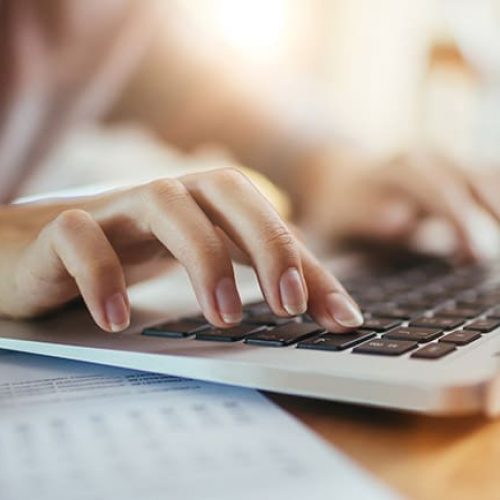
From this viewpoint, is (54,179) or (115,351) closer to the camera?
(115,351)

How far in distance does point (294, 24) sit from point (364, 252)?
1.46 m

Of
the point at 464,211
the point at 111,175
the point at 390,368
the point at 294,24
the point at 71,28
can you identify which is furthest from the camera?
the point at 294,24

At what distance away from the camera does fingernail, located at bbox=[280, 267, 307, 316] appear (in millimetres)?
391

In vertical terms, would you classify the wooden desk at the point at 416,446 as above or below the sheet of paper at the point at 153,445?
below

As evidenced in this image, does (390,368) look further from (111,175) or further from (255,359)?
(111,175)

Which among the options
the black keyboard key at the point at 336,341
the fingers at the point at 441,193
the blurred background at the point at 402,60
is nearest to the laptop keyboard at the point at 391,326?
the black keyboard key at the point at 336,341

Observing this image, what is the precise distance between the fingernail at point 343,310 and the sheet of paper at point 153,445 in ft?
0.20

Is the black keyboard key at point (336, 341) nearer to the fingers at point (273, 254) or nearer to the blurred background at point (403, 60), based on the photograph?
the fingers at point (273, 254)

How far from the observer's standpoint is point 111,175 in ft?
3.37

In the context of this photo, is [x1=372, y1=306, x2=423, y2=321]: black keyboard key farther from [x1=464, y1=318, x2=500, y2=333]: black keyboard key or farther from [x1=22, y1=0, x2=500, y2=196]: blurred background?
[x1=22, y1=0, x2=500, y2=196]: blurred background

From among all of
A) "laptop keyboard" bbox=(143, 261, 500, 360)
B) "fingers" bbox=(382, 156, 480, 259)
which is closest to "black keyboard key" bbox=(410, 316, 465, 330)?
"laptop keyboard" bbox=(143, 261, 500, 360)

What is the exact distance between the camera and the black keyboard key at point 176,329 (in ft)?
1.35

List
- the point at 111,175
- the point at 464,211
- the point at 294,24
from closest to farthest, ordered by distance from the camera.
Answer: the point at 464,211 < the point at 111,175 < the point at 294,24

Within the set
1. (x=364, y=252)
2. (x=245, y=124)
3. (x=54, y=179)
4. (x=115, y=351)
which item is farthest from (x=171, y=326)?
(x=245, y=124)
